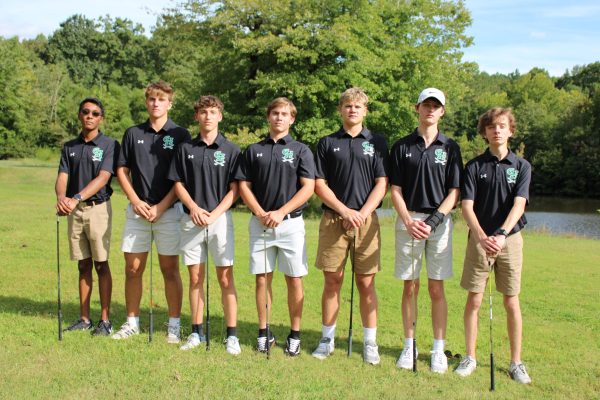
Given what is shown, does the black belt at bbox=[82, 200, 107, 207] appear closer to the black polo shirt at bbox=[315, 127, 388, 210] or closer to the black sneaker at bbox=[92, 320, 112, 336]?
the black sneaker at bbox=[92, 320, 112, 336]

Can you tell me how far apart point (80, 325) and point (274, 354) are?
2203 millimetres

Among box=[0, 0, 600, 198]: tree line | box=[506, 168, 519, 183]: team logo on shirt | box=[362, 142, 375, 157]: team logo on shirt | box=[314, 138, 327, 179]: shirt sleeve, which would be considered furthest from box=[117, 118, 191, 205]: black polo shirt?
box=[0, 0, 600, 198]: tree line

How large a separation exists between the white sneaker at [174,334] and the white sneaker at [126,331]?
37 cm

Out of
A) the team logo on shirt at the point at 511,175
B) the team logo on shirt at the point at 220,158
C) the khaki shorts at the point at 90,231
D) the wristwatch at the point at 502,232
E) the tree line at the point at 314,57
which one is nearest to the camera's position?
the wristwatch at the point at 502,232

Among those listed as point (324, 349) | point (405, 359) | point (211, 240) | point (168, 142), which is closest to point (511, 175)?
point (405, 359)

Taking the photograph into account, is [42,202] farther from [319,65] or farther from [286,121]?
[286,121]

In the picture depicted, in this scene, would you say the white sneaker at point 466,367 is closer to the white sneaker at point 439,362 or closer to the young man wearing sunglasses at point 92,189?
the white sneaker at point 439,362

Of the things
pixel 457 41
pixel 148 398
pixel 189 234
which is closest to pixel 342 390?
pixel 148 398

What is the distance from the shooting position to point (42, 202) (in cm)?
1969

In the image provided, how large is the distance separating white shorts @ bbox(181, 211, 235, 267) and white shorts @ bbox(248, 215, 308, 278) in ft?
0.82

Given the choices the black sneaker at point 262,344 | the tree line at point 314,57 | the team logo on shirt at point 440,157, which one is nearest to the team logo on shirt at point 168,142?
the black sneaker at point 262,344

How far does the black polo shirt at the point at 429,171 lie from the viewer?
17.0ft

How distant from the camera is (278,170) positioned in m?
5.39

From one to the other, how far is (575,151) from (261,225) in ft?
178
